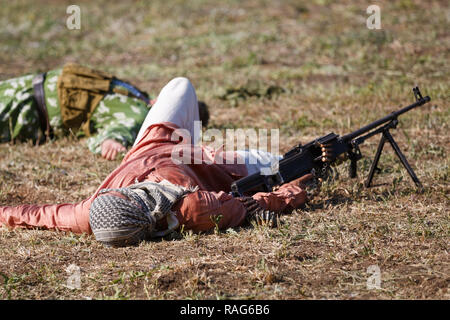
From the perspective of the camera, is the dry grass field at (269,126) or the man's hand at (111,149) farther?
the man's hand at (111,149)

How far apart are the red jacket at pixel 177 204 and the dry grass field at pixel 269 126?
0.08 metres

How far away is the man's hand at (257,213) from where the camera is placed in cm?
356

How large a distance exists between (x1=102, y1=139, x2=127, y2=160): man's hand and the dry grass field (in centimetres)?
8

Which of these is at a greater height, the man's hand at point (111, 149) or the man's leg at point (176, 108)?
the man's leg at point (176, 108)

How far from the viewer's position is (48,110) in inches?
227

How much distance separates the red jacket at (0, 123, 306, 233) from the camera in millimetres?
3447
